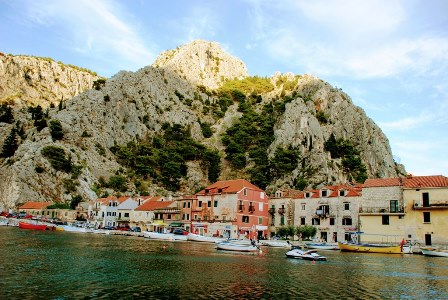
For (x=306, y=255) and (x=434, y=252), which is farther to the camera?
(x=434, y=252)

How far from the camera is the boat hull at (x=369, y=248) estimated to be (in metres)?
60.7

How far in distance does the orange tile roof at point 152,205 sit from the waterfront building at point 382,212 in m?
43.3

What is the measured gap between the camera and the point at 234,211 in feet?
264

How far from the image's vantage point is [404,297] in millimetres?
24250

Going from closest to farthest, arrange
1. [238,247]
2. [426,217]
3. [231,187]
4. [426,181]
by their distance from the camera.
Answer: [238,247], [426,217], [426,181], [231,187]

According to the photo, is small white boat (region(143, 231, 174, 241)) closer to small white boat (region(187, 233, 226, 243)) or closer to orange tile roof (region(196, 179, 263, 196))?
small white boat (region(187, 233, 226, 243))

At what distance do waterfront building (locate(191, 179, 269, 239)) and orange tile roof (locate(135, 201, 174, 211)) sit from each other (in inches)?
429

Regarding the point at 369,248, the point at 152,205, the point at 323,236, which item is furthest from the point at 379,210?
the point at 152,205

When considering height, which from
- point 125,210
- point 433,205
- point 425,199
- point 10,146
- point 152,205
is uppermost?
point 10,146

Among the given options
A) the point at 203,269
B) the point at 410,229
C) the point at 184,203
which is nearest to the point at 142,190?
the point at 184,203

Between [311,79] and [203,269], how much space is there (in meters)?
150

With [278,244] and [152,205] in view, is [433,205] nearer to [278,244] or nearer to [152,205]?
[278,244]

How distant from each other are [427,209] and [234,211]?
113 ft

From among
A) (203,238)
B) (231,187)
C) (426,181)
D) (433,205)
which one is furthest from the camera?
(231,187)
